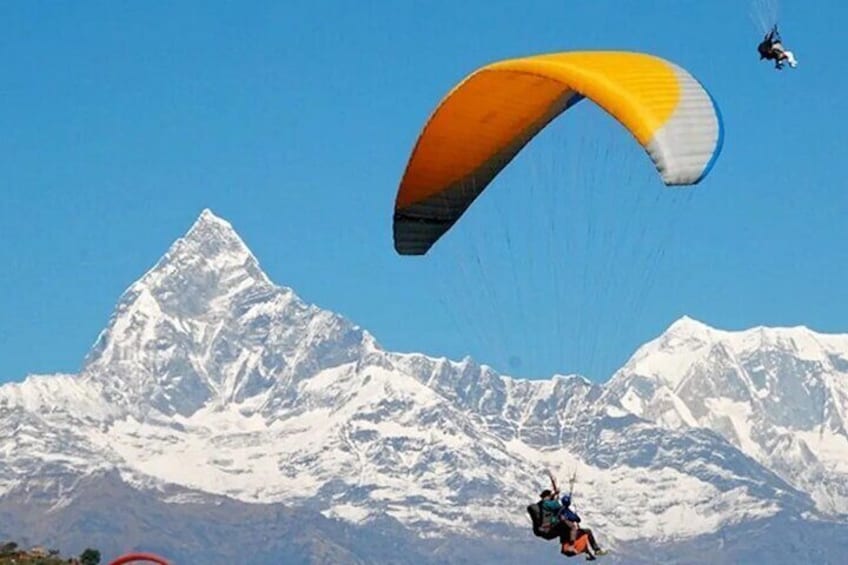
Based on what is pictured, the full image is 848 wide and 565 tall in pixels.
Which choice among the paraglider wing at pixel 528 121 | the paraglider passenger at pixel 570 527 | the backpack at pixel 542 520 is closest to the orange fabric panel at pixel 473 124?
the paraglider wing at pixel 528 121

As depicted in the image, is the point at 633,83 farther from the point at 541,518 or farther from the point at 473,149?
the point at 541,518

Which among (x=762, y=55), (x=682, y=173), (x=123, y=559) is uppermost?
(x=762, y=55)

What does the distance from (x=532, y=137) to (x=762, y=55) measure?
6.26 metres

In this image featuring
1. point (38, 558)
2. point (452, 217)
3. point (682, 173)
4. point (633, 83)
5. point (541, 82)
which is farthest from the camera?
point (38, 558)

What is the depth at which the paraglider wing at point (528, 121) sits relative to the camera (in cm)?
4147

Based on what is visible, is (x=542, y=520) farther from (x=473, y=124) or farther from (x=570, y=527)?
(x=473, y=124)

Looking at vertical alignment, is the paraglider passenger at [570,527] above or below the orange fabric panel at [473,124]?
below

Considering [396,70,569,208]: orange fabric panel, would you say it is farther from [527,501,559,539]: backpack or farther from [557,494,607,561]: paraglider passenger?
[557,494,607,561]: paraglider passenger

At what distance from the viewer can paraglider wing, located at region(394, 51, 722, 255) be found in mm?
41469

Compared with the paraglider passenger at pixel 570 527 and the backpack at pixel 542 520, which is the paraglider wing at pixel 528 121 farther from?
the backpack at pixel 542 520

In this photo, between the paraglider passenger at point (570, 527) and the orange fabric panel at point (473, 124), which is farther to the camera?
the orange fabric panel at point (473, 124)

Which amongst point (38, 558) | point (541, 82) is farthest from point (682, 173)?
point (38, 558)

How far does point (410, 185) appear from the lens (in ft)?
164

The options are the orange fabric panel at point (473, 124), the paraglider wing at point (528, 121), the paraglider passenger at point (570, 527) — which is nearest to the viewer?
the paraglider wing at point (528, 121)
